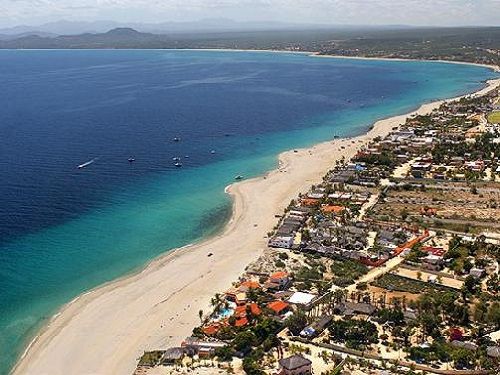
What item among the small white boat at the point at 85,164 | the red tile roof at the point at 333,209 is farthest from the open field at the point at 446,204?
the small white boat at the point at 85,164

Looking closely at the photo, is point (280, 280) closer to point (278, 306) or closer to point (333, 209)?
point (278, 306)

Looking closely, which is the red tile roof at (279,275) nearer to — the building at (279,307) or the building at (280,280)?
the building at (280,280)

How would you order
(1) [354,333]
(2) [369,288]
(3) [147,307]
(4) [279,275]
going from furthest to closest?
(4) [279,275], (3) [147,307], (2) [369,288], (1) [354,333]

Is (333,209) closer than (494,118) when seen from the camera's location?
Yes

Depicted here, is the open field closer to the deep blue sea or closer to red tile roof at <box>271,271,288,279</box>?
red tile roof at <box>271,271,288,279</box>

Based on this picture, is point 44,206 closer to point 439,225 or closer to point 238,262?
point 238,262

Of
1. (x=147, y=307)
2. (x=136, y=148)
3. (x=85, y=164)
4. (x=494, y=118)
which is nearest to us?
(x=147, y=307)

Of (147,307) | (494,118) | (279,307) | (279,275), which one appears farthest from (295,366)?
(494,118)

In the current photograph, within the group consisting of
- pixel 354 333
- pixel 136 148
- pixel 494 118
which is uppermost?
pixel 494 118
